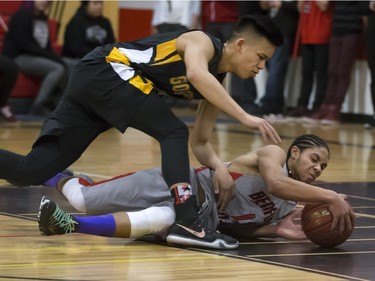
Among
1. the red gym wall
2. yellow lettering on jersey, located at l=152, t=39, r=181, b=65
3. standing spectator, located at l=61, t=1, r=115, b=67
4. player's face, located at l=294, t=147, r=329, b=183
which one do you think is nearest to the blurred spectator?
standing spectator, located at l=61, t=1, r=115, b=67

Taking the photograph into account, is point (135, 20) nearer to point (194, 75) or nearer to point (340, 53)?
point (340, 53)

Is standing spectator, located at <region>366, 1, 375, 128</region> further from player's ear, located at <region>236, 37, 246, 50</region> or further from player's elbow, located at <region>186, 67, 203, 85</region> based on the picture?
player's elbow, located at <region>186, 67, 203, 85</region>

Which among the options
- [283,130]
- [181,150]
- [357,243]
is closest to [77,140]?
[181,150]

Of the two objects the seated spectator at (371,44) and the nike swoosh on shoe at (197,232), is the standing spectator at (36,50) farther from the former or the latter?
the nike swoosh on shoe at (197,232)

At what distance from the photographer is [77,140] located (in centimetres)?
546

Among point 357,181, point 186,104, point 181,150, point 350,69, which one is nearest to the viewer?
point 181,150

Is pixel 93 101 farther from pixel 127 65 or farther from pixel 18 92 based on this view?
pixel 18 92

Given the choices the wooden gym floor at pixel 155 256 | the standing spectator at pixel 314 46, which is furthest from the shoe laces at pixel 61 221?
the standing spectator at pixel 314 46

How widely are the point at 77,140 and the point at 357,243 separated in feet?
5.00

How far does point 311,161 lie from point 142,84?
0.93 metres

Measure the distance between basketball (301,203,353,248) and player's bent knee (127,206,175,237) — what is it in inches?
26.1

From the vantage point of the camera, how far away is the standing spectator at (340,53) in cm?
1279

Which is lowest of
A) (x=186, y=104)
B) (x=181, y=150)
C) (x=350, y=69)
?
(x=186, y=104)

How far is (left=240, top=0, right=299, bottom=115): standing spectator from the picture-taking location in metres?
13.5
